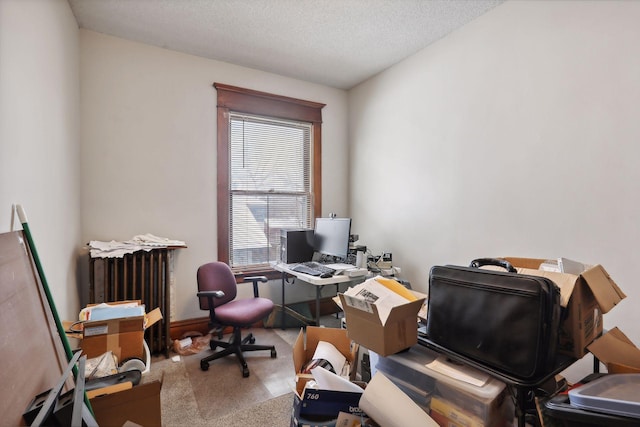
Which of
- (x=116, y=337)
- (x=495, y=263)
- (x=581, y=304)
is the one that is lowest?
(x=116, y=337)

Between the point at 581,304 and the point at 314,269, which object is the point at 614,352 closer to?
the point at 581,304

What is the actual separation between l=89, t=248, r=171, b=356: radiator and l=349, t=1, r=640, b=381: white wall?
7.81 ft

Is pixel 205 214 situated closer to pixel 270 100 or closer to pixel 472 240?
pixel 270 100

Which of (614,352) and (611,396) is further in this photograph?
(614,352)

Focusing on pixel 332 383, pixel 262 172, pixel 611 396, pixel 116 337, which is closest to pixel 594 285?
pixel 611 396

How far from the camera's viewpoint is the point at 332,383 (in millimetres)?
1412

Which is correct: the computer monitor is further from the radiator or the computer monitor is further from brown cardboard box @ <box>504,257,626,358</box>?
brown cardboard box @ <box>504,257,626,358</box>

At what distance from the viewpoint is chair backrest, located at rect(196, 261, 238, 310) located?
111 inches

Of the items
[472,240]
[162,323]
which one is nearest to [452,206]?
[472,240]

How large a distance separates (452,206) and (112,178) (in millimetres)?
3235

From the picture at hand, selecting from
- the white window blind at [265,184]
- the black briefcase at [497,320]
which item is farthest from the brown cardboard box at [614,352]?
the white window blind at [265,184]

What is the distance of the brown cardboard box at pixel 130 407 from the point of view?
123 cm

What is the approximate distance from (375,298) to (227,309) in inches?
70.8

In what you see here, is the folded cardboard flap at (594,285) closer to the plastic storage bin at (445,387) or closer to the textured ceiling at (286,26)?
the plastic storage bin at (445,387)
